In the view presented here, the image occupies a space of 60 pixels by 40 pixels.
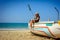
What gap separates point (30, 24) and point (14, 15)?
25.9 inches

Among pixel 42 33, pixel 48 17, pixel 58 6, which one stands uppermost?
pixel 58 6

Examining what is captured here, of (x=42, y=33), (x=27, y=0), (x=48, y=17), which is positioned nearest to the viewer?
(x=42, y=33)

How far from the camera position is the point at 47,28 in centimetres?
357

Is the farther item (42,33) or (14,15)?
(14,15)

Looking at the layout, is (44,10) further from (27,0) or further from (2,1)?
(2,1)

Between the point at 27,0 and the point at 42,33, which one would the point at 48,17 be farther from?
the point at 27,0

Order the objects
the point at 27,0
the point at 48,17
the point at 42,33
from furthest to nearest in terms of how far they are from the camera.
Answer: the point at 27,0 < the point at 48,17 < the point at 42,33

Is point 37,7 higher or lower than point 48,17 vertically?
higher

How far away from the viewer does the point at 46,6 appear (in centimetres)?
416

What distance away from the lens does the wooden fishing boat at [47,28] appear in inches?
136

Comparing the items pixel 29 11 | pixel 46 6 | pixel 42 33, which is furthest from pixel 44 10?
pixel 42 33

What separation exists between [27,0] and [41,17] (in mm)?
663

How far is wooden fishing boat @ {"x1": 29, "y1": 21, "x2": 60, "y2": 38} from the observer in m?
3.45

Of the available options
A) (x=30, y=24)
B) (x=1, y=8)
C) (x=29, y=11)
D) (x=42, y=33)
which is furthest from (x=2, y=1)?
(x=42, y=33)
